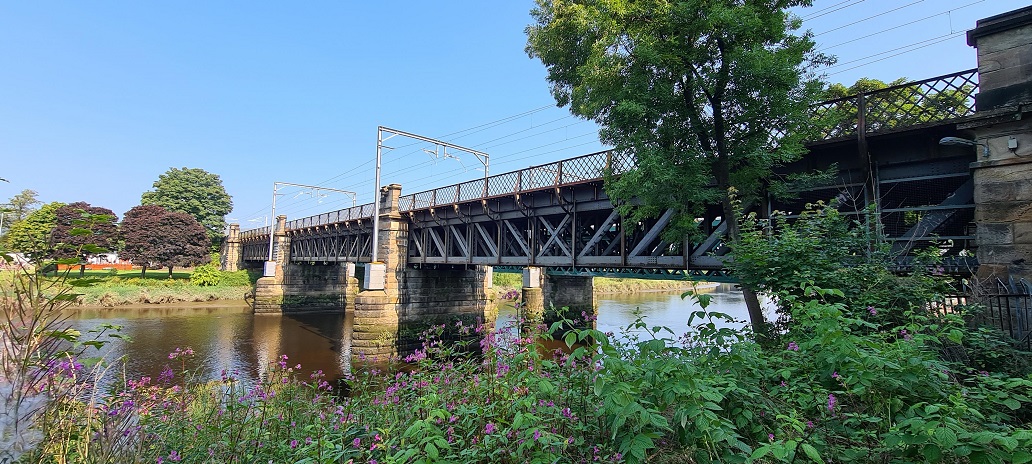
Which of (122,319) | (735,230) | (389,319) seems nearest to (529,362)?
(735,230)

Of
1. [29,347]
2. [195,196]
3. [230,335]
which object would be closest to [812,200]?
[29,347]

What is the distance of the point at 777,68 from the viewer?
6961mm

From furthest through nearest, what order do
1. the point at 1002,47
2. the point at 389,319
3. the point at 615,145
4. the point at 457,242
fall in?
the point at 457,242
the point at 389,319
the point at 615,145
the point at 1002,47

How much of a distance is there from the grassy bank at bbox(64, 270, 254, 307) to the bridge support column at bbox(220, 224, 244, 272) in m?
10.7

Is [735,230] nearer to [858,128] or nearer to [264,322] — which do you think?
[858,128]

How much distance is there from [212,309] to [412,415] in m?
39.2

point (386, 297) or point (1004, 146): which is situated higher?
point (1004, 146)

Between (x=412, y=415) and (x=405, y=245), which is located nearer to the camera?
(x=412, y=415)

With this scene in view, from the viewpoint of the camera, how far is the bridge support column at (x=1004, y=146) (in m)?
6.31

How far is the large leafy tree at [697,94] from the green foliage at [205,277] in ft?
143

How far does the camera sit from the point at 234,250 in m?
54.0

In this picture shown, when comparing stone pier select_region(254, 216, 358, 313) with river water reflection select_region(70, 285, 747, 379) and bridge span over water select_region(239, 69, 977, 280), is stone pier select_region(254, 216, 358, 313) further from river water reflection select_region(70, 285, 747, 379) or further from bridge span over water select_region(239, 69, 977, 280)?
bridge span over water select_region(239, 69, 977, 280)

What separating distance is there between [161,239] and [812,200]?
51.2 metres

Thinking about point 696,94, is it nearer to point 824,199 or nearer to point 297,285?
point 824,199
